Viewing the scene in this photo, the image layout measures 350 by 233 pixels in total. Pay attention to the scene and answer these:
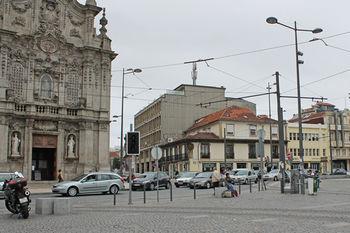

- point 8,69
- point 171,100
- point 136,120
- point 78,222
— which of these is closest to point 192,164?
point 171,100

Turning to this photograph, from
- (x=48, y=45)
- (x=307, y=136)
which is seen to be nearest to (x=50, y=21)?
(x=48, y=45)

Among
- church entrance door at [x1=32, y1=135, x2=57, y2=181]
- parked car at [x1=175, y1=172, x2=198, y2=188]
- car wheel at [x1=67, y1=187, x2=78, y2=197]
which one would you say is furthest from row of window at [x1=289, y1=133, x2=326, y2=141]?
car wheel at [x1=67, y1=187, x2=78, y2=197]

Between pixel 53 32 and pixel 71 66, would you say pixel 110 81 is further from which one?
pixel 53 32

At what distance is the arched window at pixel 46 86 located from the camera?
4469 centimetres

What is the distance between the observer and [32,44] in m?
44.3

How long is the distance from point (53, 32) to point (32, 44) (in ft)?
8.49

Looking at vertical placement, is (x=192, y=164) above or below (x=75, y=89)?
below

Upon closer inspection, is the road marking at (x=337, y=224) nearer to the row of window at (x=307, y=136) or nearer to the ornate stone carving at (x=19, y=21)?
the ornate stone carving at (x=19, y=21)

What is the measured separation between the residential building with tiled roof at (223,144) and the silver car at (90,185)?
3676cm

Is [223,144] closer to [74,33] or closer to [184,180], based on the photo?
[184,180]

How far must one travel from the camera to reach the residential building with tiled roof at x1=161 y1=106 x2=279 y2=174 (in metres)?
68.9

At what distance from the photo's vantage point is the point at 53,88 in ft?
148

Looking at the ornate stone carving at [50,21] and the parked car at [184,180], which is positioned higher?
the ornate stone carving at [50,21]

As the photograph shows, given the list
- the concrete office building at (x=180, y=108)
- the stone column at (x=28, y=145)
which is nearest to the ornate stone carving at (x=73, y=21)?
the stone column at (x=28, y=145)
